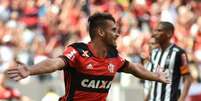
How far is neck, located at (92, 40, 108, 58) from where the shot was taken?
318 inches

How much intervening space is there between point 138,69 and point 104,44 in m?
0.55

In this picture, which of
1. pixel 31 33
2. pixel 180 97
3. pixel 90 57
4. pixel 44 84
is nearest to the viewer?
pixel 90 57

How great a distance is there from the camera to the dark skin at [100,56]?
274 inches

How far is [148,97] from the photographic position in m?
10.5

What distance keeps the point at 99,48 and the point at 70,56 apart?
422 millimetres

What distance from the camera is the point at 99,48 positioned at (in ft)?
26.5

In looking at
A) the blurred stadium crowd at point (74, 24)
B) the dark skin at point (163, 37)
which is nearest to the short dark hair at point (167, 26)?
the dark skin at point (163, 37)

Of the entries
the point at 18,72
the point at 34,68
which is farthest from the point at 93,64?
the point at 18,72

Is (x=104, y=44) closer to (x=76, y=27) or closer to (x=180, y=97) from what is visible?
(x=180, y=97)

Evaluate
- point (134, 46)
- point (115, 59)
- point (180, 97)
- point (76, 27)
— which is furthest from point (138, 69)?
point (76, 27)

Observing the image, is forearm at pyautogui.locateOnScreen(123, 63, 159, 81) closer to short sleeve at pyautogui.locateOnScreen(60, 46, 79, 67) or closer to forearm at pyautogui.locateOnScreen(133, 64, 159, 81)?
forearm at pyautogui.locateOnScreen(133, 64, 159, 81)

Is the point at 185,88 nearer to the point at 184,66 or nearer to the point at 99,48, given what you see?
the point at 184,66

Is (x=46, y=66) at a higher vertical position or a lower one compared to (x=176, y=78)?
higher

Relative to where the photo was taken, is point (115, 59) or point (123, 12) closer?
point (115, 59)
